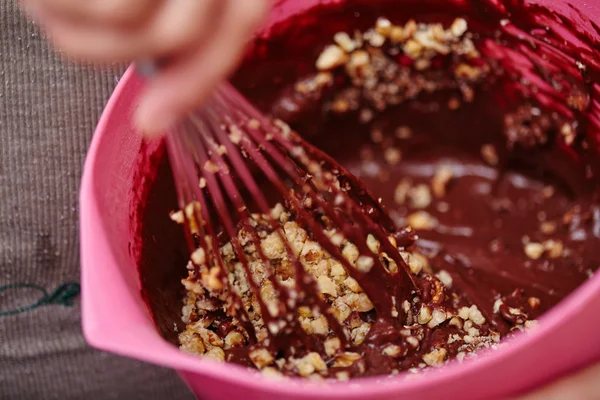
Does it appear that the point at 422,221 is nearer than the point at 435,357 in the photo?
No

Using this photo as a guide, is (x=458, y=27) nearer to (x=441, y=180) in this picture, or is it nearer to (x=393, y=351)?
(x=441, y=180)

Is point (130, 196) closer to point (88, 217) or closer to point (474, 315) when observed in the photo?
point (88, 217)

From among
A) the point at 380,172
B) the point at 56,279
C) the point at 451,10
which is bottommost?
the point at 56,279

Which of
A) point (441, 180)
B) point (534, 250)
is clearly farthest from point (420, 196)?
point (534, 250)

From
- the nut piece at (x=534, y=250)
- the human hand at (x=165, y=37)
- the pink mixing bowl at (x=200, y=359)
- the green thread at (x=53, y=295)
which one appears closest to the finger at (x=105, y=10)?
the human hand at (x=165, y=37)

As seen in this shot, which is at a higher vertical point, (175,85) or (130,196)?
(175,85)

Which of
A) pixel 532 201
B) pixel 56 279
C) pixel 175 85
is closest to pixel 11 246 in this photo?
pixel 56 279
